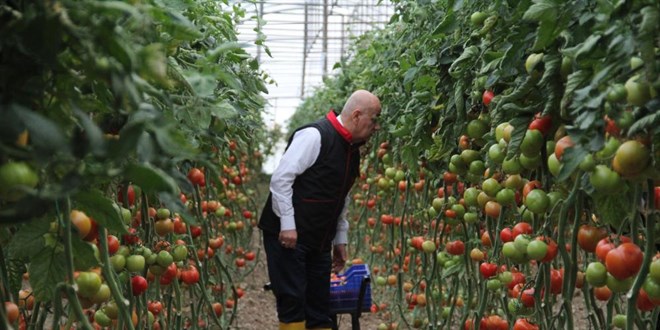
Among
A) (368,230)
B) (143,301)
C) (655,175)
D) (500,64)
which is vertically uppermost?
(500,64)

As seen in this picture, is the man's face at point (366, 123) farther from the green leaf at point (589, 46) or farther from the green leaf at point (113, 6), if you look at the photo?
the green leaf at point (113, 6)

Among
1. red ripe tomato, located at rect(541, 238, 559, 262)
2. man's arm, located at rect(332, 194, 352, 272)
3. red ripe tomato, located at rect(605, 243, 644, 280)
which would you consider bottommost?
man's arm, located at rect(332, 194, 352, 272)

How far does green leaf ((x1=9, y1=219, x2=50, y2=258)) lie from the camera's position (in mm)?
1000

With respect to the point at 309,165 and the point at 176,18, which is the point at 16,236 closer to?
the point at 176,18

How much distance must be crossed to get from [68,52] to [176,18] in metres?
0.17

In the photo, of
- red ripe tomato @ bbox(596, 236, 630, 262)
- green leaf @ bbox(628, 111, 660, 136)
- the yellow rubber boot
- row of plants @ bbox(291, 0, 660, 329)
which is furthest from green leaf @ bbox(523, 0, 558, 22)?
the yellow rubber boot

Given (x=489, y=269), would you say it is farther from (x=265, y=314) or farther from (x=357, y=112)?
(x=265, y=314)

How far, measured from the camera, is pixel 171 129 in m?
0.78

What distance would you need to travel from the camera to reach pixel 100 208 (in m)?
0.95

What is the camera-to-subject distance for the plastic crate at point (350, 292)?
10.8ft

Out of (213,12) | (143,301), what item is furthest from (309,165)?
(143,301)

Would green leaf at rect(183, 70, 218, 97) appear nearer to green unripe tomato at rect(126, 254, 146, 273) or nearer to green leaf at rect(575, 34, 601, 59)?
green leaf at rect(575, 34, 601, 59)

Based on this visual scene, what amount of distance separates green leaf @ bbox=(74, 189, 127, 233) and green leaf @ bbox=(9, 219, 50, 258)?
86mm

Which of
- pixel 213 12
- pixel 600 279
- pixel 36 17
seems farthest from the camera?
pixel 213 12
